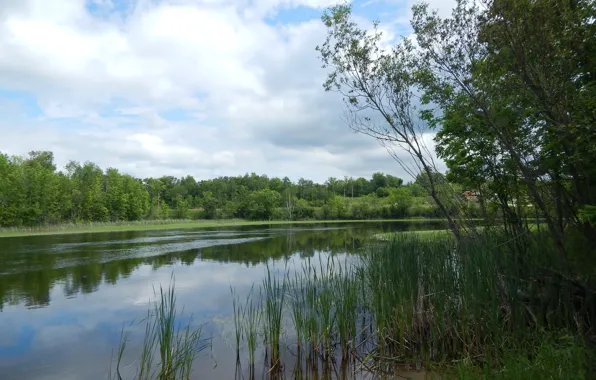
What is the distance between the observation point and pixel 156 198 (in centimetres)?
8212

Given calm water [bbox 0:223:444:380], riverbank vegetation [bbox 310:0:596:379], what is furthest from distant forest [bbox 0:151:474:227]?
riverbank vegetation [bbox 310:0:596:379]

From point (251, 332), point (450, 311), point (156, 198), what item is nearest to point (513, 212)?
point (450, 311)

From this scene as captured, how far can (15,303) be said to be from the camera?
10242mm

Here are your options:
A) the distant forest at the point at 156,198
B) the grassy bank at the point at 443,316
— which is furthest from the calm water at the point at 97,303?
the distant forest at the point at 156,198

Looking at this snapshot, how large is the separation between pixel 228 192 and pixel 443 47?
88597 millimetres

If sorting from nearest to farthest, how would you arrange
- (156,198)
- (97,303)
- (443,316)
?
(443,316) → (97,303) → (156,198)

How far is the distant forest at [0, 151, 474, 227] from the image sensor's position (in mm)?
43438

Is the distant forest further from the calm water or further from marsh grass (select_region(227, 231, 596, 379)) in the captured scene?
marsh grass (select_region(227, 231, 596, 379))

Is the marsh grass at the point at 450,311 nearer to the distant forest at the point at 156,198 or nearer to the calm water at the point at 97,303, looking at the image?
the calm water at the point at 97,303

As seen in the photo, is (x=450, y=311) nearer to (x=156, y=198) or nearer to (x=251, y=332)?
(x=251, y=332)

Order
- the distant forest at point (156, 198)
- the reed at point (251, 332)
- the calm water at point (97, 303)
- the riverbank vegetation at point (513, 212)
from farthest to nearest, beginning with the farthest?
the distant forest at point (156, 198), the calm water at point (97, 303), the reed at point (251, 332), the riverbank vegetation at point (513, 212)

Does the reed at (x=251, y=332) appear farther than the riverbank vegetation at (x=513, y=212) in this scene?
Yes

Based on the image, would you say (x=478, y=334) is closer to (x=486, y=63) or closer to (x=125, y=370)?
(x=486, y=63)

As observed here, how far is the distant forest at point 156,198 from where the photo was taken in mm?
43438
